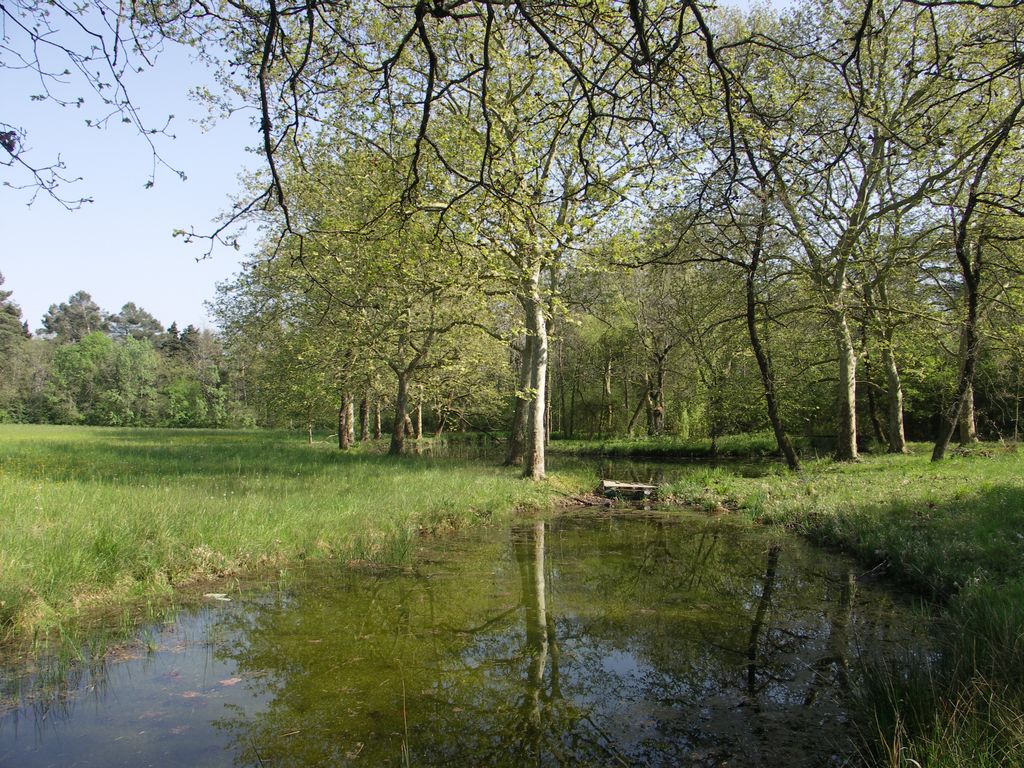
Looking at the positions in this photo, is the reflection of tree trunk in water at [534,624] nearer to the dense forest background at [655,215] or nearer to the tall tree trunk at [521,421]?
the dense forest background at [655,215]

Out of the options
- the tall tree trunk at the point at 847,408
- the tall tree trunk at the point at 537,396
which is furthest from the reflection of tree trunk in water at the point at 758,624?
the tall tree trunk at the point at 847,408

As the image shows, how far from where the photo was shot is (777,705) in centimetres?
470

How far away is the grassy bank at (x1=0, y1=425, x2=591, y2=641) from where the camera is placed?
6219 millimetres

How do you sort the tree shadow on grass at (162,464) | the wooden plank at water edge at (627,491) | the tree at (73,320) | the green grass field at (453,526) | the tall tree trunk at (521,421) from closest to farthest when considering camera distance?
the green grass field at (453,526) < the tree shadow on grass at (162,464) < the wooden plank at water edge at (627,491) < the tall tree trunk at (521,421) < the tree at (73,320)

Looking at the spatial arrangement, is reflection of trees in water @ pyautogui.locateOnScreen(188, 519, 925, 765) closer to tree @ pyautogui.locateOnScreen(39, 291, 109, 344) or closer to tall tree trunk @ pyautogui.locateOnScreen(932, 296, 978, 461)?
tall tree trunk @ pyautogui.locateOnScreen(932, 296, 978, 461)

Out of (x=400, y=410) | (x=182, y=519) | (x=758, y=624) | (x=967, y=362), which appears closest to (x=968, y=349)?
(x=967, y=362)

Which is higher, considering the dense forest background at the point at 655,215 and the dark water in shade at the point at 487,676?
the dense forest background at the point at 655,215

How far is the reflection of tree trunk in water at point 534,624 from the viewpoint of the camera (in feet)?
15.1

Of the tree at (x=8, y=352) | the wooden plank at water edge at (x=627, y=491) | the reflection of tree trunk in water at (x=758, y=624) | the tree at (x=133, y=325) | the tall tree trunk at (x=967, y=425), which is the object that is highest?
the tree at (x=133, y=325)

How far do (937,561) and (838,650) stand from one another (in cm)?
279

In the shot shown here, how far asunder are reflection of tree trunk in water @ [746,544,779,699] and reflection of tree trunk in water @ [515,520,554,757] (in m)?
1.70

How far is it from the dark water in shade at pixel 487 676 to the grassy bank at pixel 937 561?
497mm

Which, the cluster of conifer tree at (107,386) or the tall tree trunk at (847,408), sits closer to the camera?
the tall tree trunk at (847,408)

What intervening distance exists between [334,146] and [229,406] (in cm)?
6128
